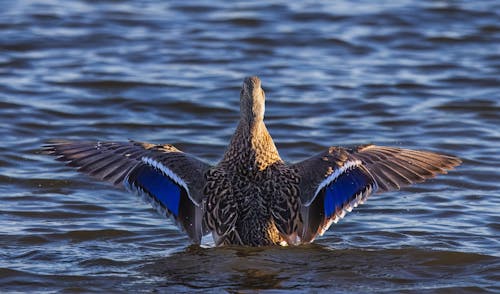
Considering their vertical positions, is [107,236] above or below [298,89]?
below

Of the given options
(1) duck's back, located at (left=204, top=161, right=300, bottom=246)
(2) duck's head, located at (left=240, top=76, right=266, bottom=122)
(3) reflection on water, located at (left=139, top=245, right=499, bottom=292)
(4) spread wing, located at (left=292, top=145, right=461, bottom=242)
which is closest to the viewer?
(3) reflection on water, located at (left=139, top=245, right=499, bottom=292)

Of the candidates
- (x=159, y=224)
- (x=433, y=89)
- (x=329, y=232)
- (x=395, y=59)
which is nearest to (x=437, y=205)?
(x=329, y=232)

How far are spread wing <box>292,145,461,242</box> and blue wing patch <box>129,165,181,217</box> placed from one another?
835 mm

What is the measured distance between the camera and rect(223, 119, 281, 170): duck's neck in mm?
7895

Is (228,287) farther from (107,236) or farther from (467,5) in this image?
(467,5)

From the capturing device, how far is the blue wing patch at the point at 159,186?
26.0ft

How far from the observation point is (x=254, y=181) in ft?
25.6

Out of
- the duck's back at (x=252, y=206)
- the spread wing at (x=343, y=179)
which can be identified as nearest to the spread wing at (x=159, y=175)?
the duck's back at (x=252, y=206)

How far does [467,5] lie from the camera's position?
1623 centimetres

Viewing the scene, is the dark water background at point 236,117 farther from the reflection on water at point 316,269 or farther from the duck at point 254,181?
the duck at point 254,181

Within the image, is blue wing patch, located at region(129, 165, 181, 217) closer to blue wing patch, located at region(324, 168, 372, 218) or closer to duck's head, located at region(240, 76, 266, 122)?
duck's head, located at region(240, 76, 266, 122)

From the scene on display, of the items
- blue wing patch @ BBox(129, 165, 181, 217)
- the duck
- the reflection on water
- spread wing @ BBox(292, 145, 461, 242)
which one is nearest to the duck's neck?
the duck

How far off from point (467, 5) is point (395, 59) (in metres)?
2.66

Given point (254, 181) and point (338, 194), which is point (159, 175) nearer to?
point (254, 181)
